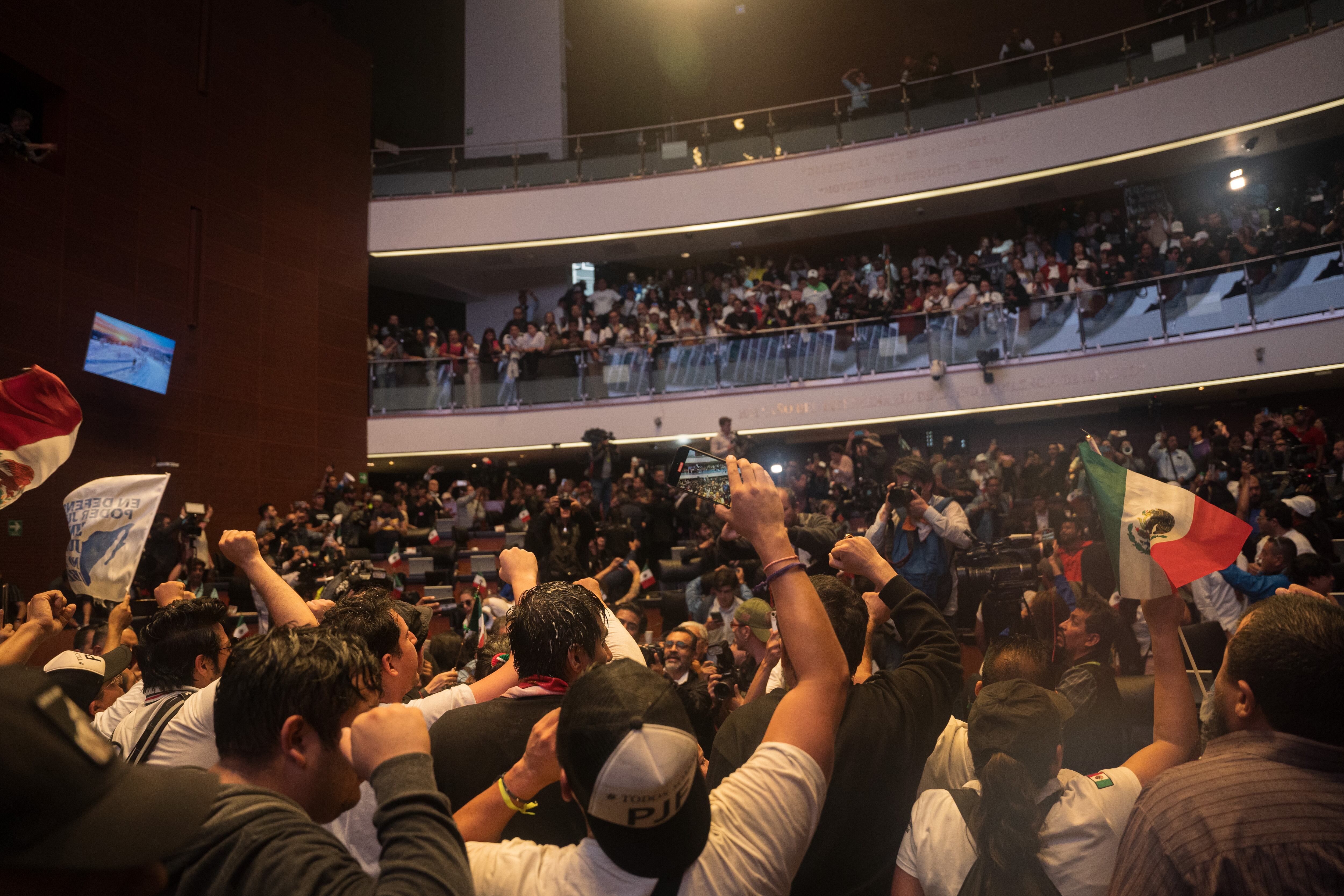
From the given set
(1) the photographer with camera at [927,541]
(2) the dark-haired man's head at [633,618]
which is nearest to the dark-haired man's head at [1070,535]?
(1) the photographer with camera at [927,541]

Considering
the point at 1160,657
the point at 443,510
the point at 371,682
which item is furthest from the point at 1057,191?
the point at 371,682

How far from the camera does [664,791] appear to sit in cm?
110

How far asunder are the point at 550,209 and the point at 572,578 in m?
10.6

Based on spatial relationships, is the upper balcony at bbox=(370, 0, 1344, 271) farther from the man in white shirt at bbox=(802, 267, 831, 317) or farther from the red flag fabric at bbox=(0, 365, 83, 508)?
the red flag fabric at bbox=(0, 365, 83, 508)

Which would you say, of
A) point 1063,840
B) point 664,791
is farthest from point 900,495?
point 664,791

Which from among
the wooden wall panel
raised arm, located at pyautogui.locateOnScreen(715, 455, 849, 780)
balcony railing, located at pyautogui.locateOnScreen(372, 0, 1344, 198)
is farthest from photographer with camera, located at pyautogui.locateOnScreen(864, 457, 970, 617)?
balcony railing, located at pyautogui.locateOnScreen(372, 0, 1344, 198)

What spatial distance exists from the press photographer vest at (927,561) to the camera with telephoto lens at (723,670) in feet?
3.68

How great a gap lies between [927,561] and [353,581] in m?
3.05

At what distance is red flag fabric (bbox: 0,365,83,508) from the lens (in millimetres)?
3338

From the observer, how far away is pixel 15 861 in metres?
0.75

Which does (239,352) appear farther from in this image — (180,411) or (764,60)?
(764,60)

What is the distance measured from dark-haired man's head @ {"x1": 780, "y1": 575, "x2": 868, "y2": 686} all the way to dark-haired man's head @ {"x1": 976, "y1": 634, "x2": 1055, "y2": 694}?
49cm

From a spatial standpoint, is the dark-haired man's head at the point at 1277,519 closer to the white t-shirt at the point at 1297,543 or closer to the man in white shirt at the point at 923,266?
the white t-shirt at the point at 1297,543

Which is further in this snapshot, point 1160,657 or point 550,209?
point 550,209
